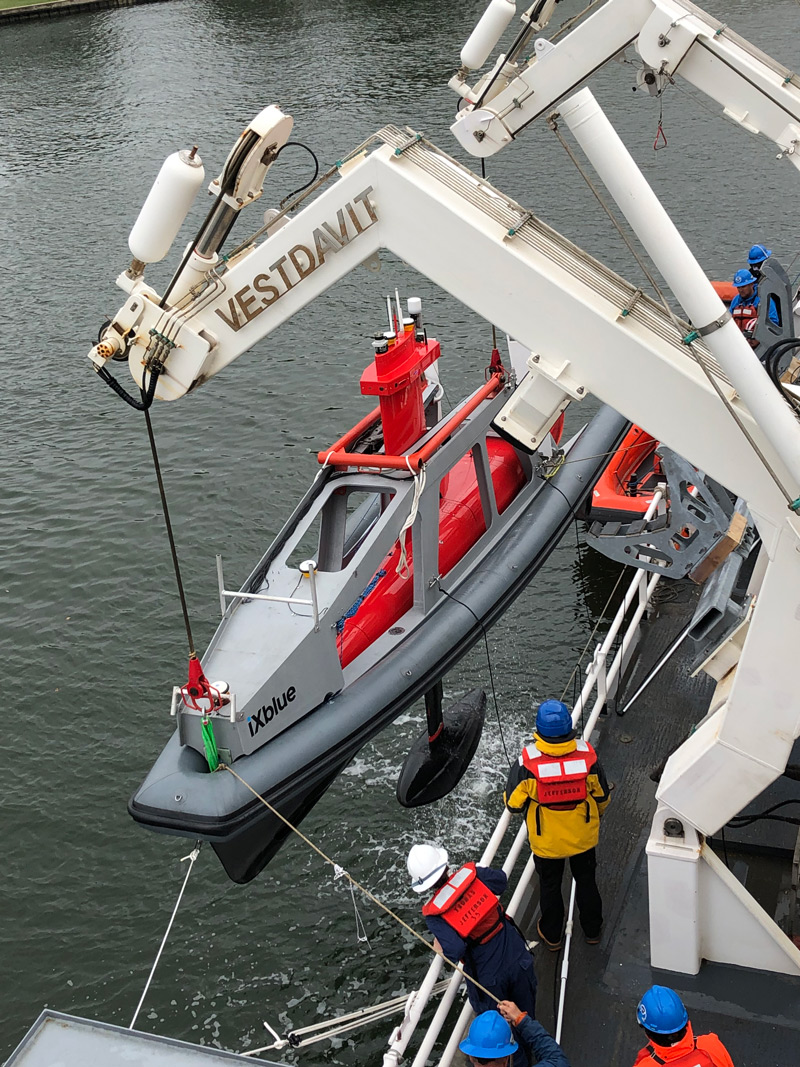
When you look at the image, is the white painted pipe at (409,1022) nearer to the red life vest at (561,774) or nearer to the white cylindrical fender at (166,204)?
the red life vest at (561,774)

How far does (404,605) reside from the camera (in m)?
8.80

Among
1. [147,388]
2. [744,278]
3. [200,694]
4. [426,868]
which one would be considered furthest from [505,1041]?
[744,278]

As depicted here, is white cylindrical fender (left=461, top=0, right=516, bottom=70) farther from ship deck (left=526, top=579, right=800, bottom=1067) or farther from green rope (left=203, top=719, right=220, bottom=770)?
ship deck (left=526, top=579, right=800, bottom=1067)

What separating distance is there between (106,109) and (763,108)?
27.2 metres

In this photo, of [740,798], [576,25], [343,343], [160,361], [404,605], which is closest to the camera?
[740,798]

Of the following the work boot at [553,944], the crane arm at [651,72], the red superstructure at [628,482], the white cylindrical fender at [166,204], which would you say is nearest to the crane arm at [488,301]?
the white cylindrical fender at [166,204]

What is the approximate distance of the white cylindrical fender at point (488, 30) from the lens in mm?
6988

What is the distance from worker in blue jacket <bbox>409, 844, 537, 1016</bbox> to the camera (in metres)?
5.44

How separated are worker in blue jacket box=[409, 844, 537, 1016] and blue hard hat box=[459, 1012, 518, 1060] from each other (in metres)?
0.78

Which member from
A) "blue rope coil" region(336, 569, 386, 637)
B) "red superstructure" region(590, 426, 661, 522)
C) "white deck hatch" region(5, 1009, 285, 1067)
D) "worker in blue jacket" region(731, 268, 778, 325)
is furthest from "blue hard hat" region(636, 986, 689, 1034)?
"worker in blue jacket" region(731, 268, 778, 325)

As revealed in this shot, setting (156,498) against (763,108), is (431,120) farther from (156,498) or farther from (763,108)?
(763,108)

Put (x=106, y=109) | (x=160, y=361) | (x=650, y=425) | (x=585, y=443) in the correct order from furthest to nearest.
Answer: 1. (x=106, y=109)
2. (x=585, y=443)
3. (x=160, y=361)
4. (x=650, y=425)

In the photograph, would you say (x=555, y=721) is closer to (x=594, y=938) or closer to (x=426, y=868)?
(x=426, y=868)

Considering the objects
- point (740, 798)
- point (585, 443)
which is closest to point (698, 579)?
point (740, 798)
